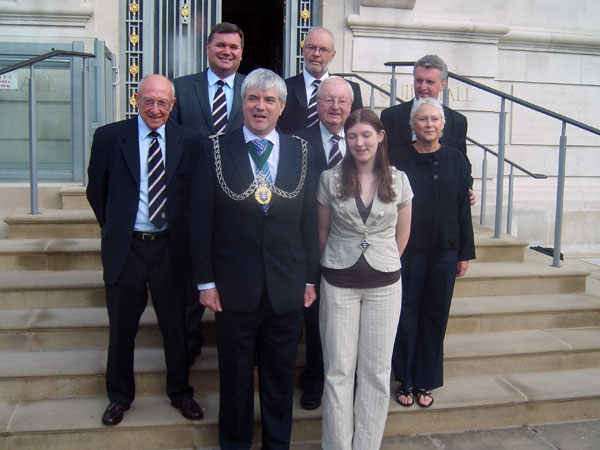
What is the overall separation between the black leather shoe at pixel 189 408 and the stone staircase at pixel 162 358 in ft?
0.12

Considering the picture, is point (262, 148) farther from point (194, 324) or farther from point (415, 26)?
point (415, 26)

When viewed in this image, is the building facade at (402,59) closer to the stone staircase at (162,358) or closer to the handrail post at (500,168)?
the stone staircase at (162,358)

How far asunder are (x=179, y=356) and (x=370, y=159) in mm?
1473

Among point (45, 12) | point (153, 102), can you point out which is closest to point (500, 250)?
point (153, 102)

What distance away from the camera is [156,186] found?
3.19m

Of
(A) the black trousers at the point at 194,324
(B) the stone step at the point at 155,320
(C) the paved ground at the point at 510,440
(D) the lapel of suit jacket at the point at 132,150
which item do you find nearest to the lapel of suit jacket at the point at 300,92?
(D) the lapel of suit jacket at the point at 132,150

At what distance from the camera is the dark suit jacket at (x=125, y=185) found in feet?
10.4

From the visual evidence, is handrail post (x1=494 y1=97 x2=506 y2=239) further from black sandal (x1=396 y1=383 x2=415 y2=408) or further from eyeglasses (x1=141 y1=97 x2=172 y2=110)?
eyeglasses (x1=141 y1=97 x2=172 y2=110)

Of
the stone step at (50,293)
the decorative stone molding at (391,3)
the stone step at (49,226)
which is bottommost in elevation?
the stone step at (50,293)

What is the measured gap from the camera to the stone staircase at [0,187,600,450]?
3.37m

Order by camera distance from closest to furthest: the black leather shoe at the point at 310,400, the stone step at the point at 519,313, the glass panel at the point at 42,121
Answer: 1. the black leather shoe at the point at 310,400
2. the stone step at the point at 519,313
3. the glass panel at the point at 42,121

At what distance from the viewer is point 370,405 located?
3141 mm

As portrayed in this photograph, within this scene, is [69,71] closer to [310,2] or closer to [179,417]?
[310,2]

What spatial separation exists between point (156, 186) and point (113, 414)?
124 centimetres
